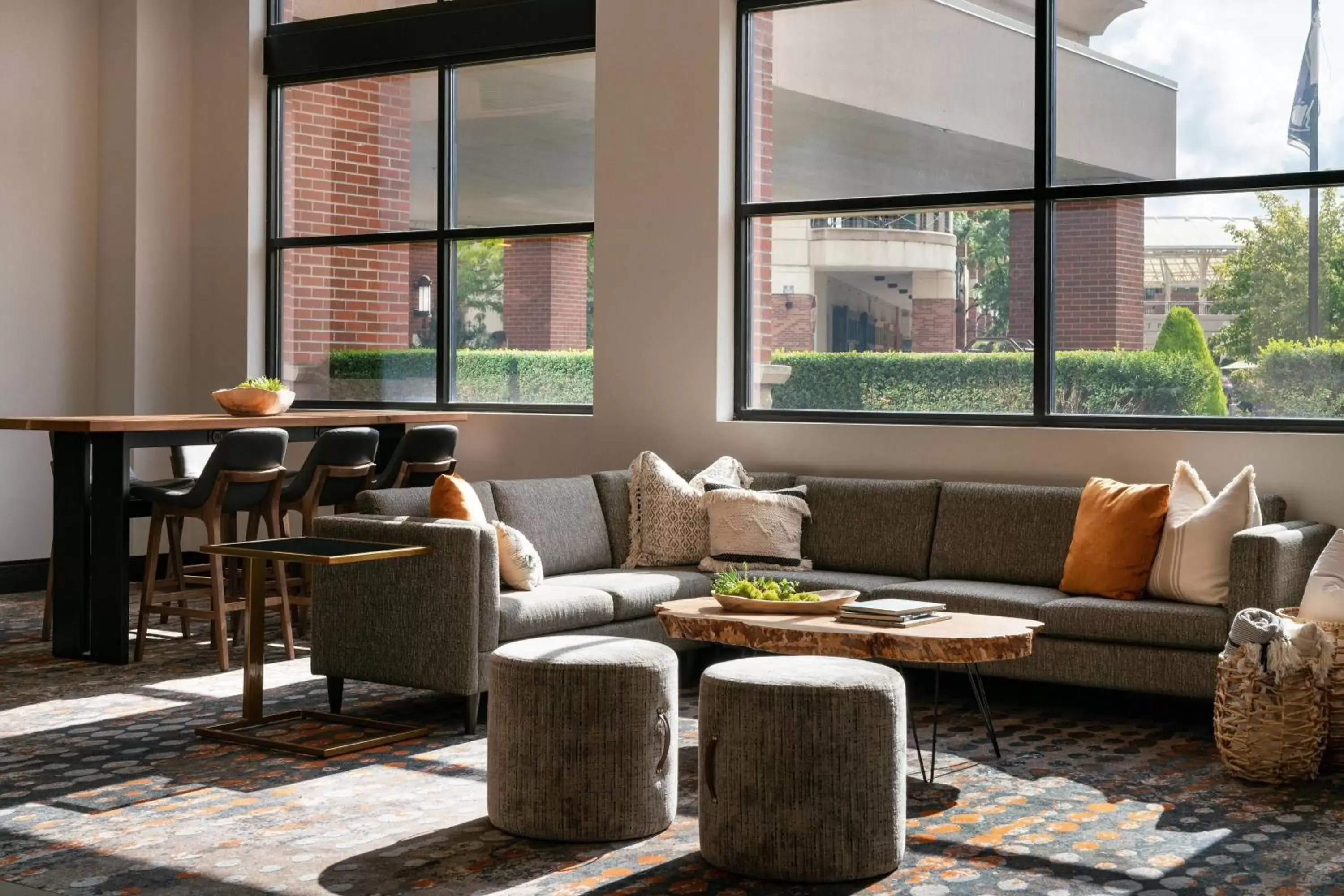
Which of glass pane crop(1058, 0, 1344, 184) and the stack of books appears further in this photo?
glass pane crop(1058, 0, 1344, 184)

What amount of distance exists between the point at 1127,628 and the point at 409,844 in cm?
275

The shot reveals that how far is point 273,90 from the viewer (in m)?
9.03

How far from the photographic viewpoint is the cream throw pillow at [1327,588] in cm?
486

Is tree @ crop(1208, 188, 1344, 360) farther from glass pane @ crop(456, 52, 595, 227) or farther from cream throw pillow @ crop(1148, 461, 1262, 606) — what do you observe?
glass pane @ crop(456, 52, 595, 227)

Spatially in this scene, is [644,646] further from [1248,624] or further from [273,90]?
[273,90]

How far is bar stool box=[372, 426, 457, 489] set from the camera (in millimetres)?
7262

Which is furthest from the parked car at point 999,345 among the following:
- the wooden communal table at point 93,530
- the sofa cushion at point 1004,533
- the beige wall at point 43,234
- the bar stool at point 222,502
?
the beige wall at point 43,234

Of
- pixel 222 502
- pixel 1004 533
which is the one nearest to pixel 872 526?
pixel 1004 533

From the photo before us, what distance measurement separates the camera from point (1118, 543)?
567 cm

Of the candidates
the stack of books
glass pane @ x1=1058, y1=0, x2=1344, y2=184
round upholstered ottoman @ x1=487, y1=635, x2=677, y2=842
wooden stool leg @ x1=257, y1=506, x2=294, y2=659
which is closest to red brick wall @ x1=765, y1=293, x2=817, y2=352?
glass pane @ x1=1058, y1=0, x2=1344, y2=184

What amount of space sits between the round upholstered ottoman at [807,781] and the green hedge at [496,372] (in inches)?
174

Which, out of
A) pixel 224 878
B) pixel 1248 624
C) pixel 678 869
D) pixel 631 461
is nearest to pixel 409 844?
pixel 224 878

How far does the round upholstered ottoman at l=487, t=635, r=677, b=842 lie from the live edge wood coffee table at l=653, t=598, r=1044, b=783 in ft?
2.59

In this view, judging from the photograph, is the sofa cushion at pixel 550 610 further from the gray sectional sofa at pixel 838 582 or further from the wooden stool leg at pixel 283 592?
the wooden stool leg at pixel 283 592
